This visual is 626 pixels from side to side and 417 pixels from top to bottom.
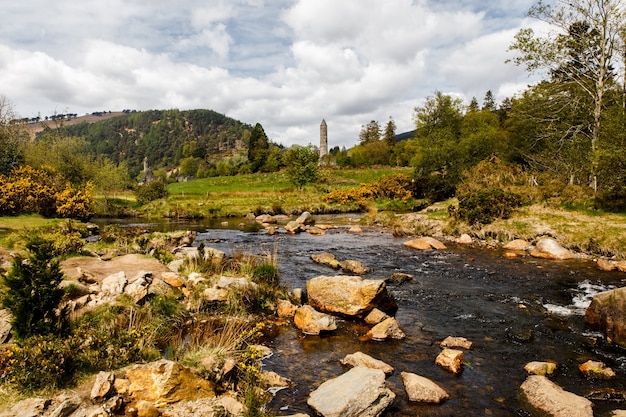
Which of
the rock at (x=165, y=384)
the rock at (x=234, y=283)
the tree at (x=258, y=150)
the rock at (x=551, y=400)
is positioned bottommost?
the rock at (x=551, y=400)

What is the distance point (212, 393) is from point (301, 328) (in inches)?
188

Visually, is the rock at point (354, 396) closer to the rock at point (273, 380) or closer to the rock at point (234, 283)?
the rock at point (273, 380)

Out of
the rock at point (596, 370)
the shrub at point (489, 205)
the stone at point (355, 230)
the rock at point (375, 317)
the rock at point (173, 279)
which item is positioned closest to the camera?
the rock at point (596, 370)

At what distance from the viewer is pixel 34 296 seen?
28.7ft

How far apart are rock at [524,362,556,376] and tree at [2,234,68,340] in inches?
468

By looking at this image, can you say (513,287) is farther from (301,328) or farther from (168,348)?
(168,348)

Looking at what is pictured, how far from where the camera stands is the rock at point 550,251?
2227 cm

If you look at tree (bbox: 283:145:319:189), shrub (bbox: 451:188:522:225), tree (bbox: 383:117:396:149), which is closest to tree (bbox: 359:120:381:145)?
tree (bbox: 383:117:396:149)

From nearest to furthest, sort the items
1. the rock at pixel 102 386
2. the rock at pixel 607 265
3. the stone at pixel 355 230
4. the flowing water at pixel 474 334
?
the rock at pixel 102 386, the flowing water at pixel 474 334, the rock at pixel 607 265, the stone at pixel 355 230

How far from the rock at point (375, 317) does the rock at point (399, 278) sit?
4.70 metres

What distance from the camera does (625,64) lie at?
29500mm

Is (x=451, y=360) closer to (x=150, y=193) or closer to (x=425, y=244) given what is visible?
(x=425, y=244)

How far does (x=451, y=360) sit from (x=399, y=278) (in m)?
8.19

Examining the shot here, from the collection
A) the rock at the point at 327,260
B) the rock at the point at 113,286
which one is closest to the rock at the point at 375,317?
the rock at the point at 327,260
